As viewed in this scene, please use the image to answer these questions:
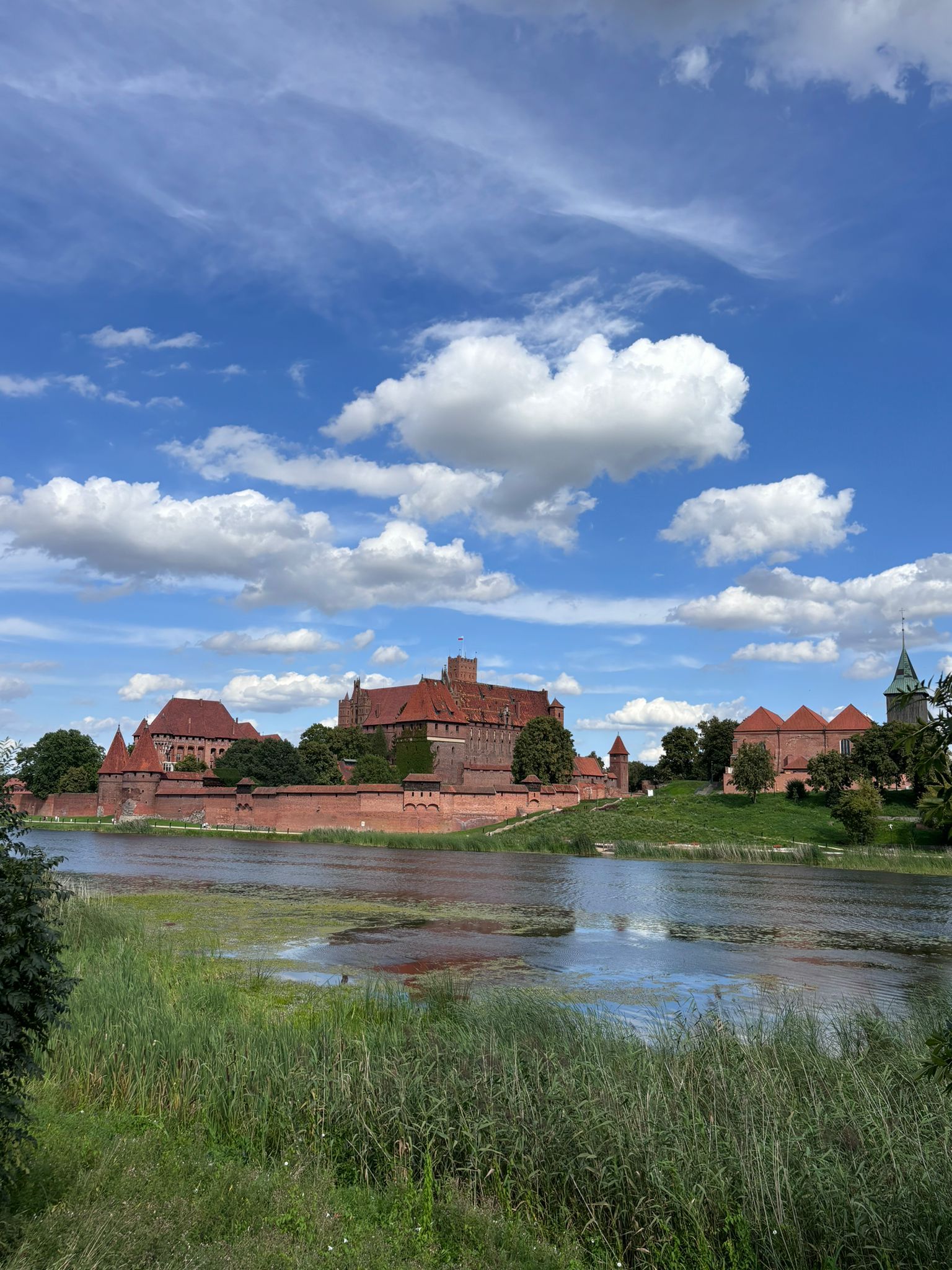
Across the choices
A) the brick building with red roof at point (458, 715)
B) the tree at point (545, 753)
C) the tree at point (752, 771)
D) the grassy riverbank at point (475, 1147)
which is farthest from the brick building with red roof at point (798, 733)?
the grassy riverbank at point (475, 1147)

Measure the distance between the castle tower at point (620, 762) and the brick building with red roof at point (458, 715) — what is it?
770 cm

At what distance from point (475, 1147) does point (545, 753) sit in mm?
62301

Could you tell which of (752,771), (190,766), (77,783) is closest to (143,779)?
(77,783)

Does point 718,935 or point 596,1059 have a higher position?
point 596,1059

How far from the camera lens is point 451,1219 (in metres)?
4.73

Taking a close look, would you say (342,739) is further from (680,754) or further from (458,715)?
(680,754)

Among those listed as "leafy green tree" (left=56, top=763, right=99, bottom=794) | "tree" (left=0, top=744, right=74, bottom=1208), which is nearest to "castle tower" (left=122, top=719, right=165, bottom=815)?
"leafy green tree" (left=56, top=763, right=99, bottom=794)

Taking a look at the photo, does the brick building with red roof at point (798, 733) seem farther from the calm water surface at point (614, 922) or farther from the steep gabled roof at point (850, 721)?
the calm water surface at point (614, 922)

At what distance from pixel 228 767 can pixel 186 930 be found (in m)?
51.4

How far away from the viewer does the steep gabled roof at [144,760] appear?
64.0m

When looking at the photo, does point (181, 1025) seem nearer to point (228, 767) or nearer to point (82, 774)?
point (228, 767)

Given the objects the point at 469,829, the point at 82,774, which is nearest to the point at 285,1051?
the point at 469,829

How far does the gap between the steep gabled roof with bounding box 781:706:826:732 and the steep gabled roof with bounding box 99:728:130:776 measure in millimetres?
49003

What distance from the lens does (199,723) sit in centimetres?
8931
